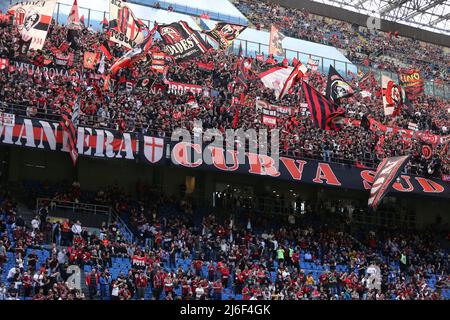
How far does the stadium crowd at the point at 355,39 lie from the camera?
56.0 meters

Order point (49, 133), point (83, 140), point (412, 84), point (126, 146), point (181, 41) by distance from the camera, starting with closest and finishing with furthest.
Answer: point (49, 133), point (83, 140), point (126, 146), point (181, 41), point (412, 84)

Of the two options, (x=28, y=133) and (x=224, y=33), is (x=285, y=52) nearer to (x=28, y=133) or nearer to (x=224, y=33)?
(x=224, y=33)

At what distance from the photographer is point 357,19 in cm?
6175

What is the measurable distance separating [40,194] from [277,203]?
13.4 metres

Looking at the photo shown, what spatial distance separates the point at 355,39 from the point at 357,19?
2888 millimetres

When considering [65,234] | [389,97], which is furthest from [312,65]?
[65,234]

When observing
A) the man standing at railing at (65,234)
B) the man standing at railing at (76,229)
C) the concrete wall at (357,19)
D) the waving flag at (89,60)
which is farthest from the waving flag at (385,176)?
the concrete wall at (357,19)

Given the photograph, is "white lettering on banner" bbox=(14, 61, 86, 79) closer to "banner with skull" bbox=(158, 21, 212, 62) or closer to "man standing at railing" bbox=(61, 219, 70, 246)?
"banner with skull" bbox=(158, 21, 212, 62)

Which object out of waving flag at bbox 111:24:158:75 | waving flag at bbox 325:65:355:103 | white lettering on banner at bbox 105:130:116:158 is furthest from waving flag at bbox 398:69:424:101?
white lettering on banner at bbox 105:130:116:158

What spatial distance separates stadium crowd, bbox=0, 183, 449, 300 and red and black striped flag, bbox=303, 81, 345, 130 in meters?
5.60

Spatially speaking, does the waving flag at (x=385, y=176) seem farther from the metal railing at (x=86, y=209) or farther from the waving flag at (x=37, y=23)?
the waving flag at (x=37, y=23)

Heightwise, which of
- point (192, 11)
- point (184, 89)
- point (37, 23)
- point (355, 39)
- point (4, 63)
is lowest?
point (184, 89)

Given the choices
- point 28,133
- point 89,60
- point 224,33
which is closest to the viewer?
point 28,133

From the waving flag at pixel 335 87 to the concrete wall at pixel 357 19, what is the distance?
20.6 m
